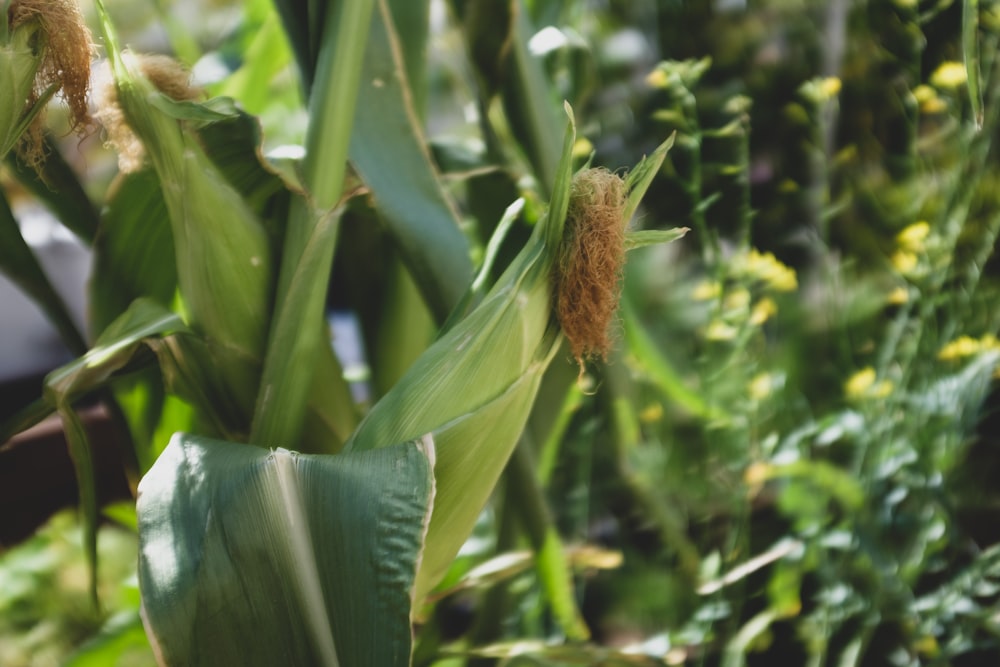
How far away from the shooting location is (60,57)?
1.30ft

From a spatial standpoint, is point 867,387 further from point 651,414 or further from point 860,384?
point 651,414

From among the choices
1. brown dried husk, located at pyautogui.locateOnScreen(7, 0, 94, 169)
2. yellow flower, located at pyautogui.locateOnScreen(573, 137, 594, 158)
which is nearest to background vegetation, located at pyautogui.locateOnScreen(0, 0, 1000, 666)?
yellow flower, located at pyautogui.locateOnScreen(573, 137, 594, 158)

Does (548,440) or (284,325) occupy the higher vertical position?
(284,325)

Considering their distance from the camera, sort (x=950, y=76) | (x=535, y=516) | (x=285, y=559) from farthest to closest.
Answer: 1. (x=950, y=76)
2. (x=535, y=516)
3. (x=285, y=559)

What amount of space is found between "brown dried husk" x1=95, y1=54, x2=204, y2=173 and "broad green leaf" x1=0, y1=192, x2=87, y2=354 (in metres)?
0.07

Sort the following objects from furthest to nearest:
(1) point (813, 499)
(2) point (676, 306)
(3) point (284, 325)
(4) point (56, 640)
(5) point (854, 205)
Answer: (5) point (854, 205) < (2) point (676, 306) < (1) point (813, 499) < (4) point (56, 640) < (3) point (284, 325)

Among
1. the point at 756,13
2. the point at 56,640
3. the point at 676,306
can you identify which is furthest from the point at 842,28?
the point at 56,640

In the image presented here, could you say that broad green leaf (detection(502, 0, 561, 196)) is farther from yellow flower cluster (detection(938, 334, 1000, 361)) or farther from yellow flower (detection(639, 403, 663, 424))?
yellow flower cluster (detection(938, 334, 1000, 361))

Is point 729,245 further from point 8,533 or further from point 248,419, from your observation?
point 8,533

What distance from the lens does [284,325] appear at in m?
0.46

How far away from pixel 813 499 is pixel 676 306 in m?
0.23

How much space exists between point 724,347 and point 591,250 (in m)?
0.45

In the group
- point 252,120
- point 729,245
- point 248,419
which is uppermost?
point 252,120

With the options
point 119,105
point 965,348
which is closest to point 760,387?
point 965,348
